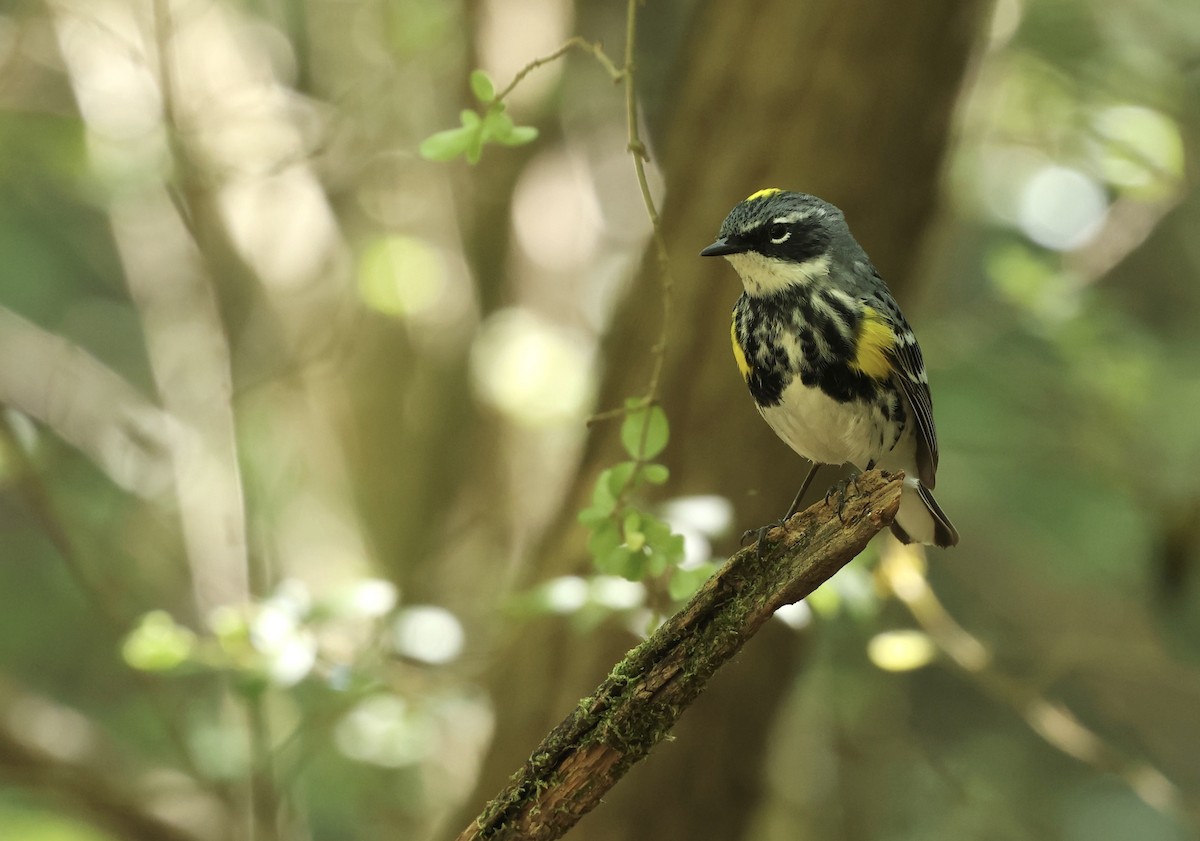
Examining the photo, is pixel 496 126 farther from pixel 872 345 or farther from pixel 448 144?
pixel 872 345

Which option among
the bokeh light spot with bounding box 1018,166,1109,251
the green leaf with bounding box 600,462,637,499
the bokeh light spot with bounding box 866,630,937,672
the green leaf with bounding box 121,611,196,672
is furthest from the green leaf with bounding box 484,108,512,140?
the bokeh light spot with bounding box 1018,166,1109,251

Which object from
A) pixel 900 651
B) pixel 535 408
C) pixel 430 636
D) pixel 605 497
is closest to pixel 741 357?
pixel 605 497

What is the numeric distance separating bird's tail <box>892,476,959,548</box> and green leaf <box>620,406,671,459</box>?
810 millimetres

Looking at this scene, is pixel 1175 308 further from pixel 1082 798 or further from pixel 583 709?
pixel 583 709

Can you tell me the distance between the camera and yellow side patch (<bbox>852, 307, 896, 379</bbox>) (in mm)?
2521

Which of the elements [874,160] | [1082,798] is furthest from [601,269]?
[1082,798]

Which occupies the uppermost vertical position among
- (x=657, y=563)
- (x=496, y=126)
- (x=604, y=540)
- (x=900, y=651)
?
(x=496, y=126)

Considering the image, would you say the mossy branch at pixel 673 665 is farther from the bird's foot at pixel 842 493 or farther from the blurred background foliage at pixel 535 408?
the blurred background foliage at pixel 535 408

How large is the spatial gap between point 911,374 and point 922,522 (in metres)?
0.38

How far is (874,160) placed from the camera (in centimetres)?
326

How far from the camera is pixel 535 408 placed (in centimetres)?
521

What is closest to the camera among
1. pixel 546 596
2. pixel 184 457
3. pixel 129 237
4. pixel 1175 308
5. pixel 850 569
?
pixel 546 596

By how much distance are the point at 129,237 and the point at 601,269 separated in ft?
7.28

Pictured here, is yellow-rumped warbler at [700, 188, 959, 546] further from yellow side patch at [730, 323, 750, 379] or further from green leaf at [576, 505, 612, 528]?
green leaf at [576, 505, 612, 528]
